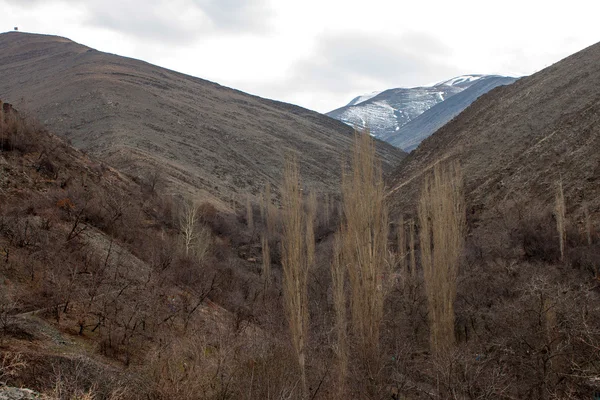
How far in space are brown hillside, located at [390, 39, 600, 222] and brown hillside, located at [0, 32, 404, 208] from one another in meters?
10.1

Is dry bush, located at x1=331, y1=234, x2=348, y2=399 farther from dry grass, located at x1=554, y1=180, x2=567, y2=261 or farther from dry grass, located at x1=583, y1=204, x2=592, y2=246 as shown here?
dry grass, located at x1=583, y1=204, x2=592, y2=246

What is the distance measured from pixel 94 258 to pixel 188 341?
5222 millimetres

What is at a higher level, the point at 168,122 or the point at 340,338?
the point at 168,122

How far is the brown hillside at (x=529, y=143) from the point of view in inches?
1066

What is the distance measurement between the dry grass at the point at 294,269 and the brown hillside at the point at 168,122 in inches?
966

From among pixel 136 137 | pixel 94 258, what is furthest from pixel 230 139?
pixel 94 258

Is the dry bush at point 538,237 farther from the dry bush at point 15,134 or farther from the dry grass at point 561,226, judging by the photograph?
the dry bush at point 15,134

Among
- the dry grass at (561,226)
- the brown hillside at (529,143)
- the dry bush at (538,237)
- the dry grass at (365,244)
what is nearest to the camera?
the dry grass at (365,244)

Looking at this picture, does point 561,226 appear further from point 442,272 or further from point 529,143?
point 529,143

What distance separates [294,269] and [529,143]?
2619 cm

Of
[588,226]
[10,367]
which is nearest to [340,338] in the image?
[10,367]

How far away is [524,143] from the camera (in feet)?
110

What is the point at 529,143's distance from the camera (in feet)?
108

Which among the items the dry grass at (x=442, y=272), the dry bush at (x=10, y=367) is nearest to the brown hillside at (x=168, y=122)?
the dry grass at (x=442, y=272)
